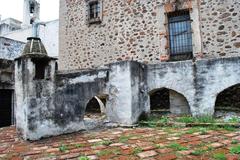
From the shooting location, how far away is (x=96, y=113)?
8023mm

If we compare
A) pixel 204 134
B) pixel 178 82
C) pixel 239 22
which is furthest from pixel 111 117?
pixel 239 22

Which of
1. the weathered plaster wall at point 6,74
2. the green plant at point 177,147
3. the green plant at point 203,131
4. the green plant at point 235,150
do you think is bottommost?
the green plant at point 177,147

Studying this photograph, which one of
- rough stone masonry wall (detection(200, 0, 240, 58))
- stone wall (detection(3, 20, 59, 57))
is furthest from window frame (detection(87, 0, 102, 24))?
stone wall (detection(3, 20, 59, 57))

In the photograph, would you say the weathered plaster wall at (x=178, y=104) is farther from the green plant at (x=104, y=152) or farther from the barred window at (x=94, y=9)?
the barred window at (x=94, y=9)

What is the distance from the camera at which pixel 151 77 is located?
→ 6516 mm

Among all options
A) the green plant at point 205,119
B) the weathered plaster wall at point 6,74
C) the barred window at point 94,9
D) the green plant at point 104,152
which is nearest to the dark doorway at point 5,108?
the weathered plaster wall at point 6,74

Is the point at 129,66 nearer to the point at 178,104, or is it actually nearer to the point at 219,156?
the point at 178,104

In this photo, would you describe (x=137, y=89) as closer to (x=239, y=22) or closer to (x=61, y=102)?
(x=61, y=102)

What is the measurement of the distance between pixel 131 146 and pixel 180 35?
607 centimetres

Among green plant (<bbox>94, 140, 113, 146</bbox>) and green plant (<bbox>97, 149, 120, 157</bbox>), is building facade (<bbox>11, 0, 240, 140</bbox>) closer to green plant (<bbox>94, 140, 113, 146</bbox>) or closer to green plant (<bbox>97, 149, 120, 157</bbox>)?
green plant (<bbox>94, 140, 113, 146</bbox>)

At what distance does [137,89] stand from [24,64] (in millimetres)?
2816

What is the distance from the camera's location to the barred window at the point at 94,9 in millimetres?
10375

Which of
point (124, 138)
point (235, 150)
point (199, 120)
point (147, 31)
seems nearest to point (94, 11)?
point (147, 31)

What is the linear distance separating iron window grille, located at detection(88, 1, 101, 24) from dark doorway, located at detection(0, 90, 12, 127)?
464 centimetres
